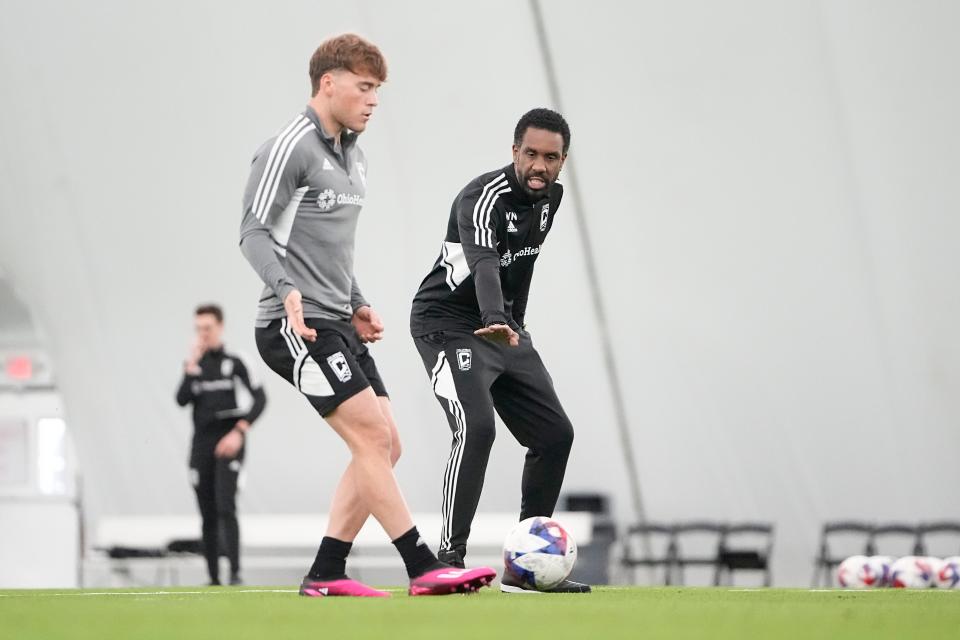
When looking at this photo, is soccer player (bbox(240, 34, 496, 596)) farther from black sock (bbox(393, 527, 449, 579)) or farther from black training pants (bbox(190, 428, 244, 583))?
black training pants (bbox(190, 428, 244, 583))

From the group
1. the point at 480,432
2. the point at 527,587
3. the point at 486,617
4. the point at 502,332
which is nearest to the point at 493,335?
the point at 502,332

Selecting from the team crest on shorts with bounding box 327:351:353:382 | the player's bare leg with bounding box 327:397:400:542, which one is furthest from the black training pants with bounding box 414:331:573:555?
the team crest on shorts with bounding box 327:351:353:382

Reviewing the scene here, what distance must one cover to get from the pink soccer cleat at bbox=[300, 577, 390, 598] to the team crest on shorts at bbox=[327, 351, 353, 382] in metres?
0.65

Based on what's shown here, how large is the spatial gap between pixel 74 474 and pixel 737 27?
8849mm

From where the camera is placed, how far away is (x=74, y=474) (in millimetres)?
14969

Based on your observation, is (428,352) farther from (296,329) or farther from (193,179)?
(193,179)

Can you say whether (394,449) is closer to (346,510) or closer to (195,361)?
(346,510)

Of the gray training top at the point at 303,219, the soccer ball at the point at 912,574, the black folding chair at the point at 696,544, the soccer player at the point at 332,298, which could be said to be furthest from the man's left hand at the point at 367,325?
the black folding chair at the point at 696,544

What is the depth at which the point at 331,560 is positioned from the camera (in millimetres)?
4301

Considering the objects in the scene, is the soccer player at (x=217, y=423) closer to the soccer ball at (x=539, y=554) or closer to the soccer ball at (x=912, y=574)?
the soccer ball at (x=912, y=574)

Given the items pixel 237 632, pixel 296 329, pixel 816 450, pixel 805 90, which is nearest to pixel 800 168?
pixel 805 90

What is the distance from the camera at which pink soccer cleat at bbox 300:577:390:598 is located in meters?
4.27

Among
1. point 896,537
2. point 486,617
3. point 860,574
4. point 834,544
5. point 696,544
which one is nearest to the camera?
point 486,617

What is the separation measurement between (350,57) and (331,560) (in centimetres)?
155
